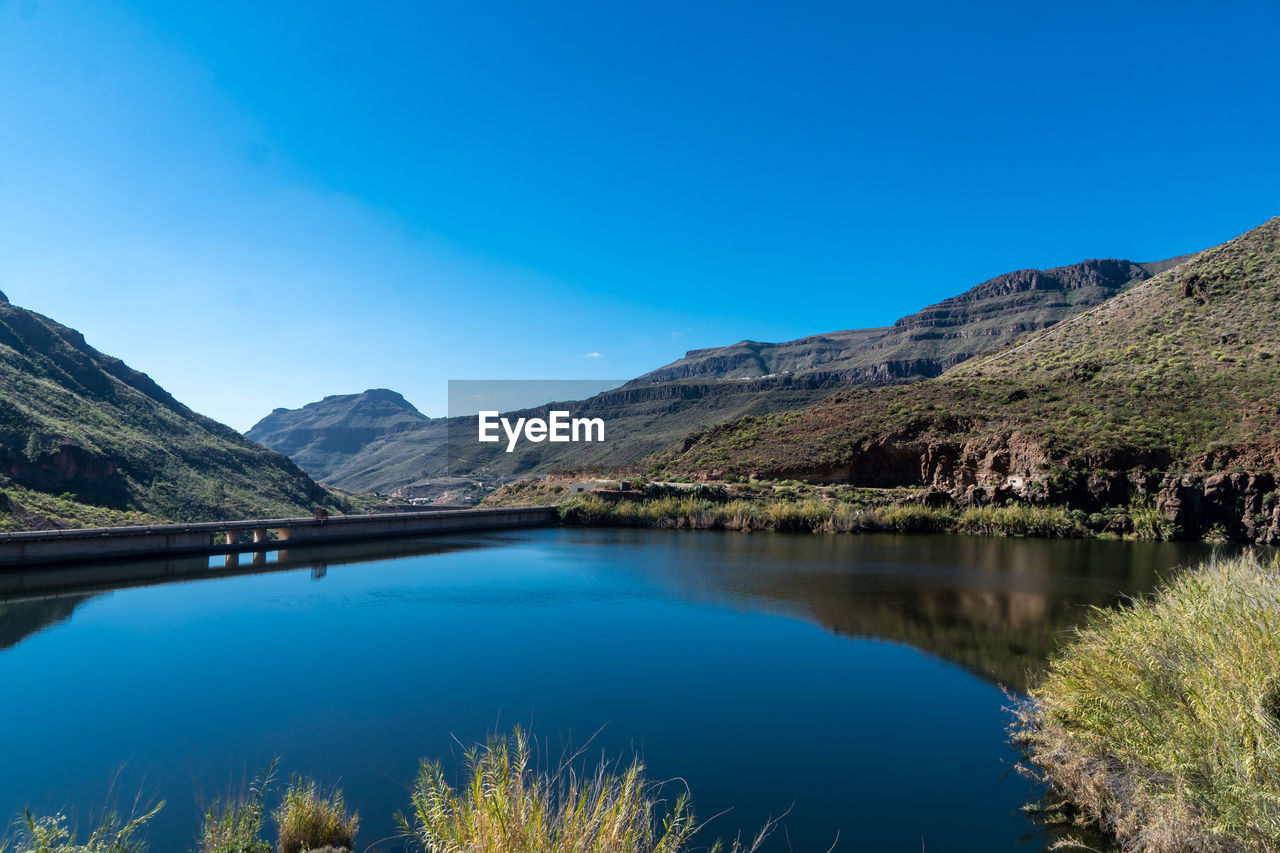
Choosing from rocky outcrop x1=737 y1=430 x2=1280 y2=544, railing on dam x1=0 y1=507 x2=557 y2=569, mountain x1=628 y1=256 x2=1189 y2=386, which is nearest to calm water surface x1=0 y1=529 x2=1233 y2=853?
railing on dam x1=0 y1=507 x2=557 y2=569

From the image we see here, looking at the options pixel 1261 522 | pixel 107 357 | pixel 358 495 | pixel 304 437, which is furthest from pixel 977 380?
pixel 304 437

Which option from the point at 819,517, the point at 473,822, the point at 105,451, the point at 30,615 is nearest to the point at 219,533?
the point at 30,615

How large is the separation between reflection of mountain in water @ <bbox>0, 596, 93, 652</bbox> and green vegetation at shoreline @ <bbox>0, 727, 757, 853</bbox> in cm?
855

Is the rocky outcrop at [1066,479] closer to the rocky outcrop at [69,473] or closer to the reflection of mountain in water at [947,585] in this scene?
the reflection of mountain in water at [947,585]

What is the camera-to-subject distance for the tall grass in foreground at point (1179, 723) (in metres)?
4.18

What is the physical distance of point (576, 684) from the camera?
359 inches

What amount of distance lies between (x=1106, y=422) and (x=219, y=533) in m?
36.4

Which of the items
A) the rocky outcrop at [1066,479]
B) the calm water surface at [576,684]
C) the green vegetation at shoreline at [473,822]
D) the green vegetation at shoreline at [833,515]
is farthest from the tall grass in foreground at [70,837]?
the rocky outcrop at [1066,479]

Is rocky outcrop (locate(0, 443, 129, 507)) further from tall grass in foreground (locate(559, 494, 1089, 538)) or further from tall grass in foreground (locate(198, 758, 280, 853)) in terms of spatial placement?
tall grass in foreground (locate(198, 758, 280, 853))

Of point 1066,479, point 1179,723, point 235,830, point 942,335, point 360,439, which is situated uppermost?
point 942,335

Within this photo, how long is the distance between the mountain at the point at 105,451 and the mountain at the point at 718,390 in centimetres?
2709

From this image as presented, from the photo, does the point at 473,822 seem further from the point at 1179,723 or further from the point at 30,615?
the point at 30,615

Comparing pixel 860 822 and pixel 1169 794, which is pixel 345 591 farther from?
pixel 1169 794

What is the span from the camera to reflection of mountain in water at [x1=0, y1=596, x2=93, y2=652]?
11.8m
